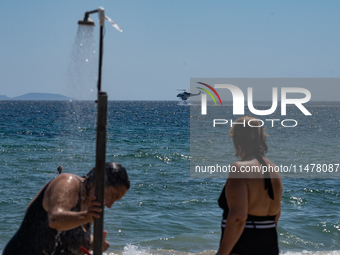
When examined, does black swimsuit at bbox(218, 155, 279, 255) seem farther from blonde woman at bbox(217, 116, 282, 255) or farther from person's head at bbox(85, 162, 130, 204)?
person's head at bbox(85, 162, 130, 204)

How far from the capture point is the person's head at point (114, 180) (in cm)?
261

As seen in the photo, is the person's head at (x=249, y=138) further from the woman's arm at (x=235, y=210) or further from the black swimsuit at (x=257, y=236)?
the woman's arm at (x=235, y=210)

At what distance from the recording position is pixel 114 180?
2.61 m

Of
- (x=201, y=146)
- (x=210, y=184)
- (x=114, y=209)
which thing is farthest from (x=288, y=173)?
(x=201, y=146)

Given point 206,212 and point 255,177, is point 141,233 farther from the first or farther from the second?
point 255,177

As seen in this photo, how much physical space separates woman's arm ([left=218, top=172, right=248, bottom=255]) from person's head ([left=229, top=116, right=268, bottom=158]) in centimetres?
26

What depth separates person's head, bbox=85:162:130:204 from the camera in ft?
8.57

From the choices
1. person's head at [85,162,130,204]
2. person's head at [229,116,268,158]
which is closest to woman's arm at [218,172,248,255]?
person's head at [229,116,268,158]

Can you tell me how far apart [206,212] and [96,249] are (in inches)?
316

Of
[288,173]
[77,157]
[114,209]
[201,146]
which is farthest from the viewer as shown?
[201,146]

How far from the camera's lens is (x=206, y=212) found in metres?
10.5

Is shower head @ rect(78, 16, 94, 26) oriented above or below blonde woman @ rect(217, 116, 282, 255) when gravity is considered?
above

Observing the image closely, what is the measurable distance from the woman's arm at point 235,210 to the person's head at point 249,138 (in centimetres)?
26

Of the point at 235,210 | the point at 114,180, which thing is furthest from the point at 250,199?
the point at 114,180
